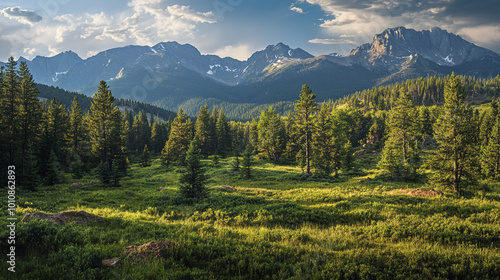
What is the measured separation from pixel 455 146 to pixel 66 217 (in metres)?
27.7

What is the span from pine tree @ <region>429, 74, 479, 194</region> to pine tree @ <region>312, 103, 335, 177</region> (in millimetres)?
17652

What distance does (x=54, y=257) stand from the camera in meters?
7.28

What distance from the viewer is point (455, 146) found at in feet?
61.0

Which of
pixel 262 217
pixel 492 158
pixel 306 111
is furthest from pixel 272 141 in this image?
pixel 262 217

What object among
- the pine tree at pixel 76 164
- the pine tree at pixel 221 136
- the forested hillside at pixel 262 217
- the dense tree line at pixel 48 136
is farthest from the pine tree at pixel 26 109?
the pine tree at pixel 221 136

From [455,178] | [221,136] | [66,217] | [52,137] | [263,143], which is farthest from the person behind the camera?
[221,136]

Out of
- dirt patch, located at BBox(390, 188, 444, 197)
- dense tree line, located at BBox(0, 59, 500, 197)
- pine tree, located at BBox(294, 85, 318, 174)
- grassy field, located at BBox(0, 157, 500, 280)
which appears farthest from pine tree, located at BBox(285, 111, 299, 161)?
grassy field, located at BBox(0, 157, 500, 280)

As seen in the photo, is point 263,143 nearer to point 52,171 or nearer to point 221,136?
point 221,136

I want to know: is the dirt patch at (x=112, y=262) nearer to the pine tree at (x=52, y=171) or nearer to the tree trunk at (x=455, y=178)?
the tree trunk at (x=455, y=178)

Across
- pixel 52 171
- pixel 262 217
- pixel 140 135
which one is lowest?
pixel 262 217

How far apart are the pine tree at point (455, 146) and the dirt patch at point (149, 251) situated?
22659 mm

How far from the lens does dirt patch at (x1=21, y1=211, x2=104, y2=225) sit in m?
10.2

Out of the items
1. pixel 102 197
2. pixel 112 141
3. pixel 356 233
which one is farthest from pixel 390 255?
pixel 112 141

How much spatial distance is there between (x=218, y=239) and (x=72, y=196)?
18.3 m
